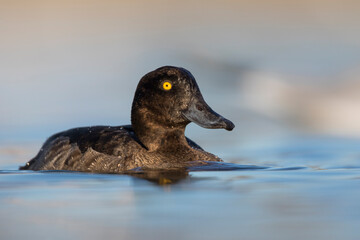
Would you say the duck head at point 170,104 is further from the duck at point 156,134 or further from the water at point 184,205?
the water at point 184,205

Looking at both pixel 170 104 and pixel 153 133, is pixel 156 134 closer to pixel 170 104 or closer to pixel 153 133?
pixel 153 133

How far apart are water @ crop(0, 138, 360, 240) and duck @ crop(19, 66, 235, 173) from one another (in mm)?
755

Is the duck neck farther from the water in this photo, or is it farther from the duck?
the water

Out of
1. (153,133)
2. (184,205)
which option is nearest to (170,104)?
(153,133)

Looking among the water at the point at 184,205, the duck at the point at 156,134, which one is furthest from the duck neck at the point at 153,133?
the water at the point at 184,205

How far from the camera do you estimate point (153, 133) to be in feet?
29.0

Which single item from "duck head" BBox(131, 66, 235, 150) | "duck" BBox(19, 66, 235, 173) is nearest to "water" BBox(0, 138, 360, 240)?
"duck" BBox(19, 66, 235, 173)

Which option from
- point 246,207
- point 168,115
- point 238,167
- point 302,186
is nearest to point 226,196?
point 246,207

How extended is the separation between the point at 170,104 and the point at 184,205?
378cm

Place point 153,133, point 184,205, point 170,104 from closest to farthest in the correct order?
point 184,205 < point 170,104 < point 153,133

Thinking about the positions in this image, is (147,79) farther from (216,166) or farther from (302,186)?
(302,186)

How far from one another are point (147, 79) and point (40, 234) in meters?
4.83

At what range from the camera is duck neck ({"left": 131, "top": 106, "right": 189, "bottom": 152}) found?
8828mm

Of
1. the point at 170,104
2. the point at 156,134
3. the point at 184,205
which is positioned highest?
the point at 170,104
